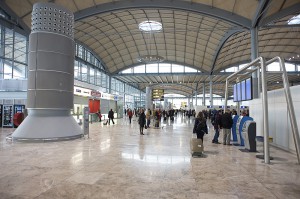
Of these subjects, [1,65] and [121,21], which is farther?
[121,21]

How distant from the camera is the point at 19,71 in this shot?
67.2ft

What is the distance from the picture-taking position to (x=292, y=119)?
24.7 feet

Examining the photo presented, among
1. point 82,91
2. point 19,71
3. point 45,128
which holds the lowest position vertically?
point 45,128

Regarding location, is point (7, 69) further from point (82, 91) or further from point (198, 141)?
point (198, 141)

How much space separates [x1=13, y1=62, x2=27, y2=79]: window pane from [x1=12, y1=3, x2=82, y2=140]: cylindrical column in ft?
29.5

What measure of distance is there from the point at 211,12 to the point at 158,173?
16877mm

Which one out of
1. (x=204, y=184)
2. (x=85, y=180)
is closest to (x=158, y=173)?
(x=204, y=184)

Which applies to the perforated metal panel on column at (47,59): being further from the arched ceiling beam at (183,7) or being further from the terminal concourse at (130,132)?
the arched ceiling beam at (183,7)

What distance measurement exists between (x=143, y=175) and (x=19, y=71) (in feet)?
60.5

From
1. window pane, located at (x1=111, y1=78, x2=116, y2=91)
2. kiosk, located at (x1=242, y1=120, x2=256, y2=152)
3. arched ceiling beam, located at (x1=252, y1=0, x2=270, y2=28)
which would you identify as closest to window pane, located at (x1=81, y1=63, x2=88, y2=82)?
window pane, located at (x1=111, y1=78, x2=116, y2=91)

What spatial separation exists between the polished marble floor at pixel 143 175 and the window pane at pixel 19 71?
1298 cm

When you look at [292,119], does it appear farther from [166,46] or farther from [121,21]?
[166,46]

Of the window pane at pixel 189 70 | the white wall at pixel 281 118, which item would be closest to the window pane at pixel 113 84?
the window pane at pixel 189 70

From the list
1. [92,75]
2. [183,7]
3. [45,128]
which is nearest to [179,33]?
[183,7]
